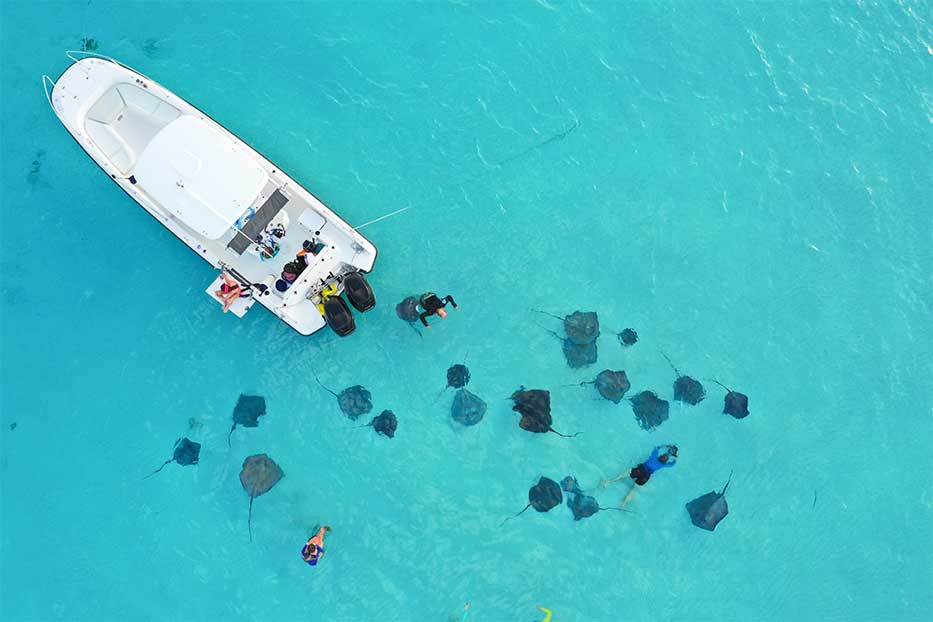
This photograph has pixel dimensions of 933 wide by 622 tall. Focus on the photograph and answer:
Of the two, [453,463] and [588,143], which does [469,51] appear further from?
[453,463]

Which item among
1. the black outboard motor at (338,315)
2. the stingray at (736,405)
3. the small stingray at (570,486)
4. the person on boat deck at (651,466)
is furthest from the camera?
the stingray at (736,405)

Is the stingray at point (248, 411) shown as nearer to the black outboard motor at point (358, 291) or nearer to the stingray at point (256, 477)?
the stingray at point (256, 477)

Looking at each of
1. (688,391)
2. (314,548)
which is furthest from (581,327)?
(314,548)

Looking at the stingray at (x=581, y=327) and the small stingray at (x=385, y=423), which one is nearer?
the small stingray at (x=385, y=423)

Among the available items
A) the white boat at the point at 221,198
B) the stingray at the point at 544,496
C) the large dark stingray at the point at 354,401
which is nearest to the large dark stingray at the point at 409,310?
the white boat at the point at 221,198

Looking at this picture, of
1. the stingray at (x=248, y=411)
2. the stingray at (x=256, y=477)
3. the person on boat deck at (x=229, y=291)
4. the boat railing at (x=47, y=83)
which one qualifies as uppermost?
the person on boat deck at (x=229, y=291)

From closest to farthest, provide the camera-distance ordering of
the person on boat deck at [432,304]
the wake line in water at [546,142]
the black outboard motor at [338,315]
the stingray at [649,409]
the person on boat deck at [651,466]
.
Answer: the black outboard motor at [338,315], the person on boat deck at [432,304], the person on boat deck at [651,466], the stingray at [649,409], the wake line in water at [546,142]

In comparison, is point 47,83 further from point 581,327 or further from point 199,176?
point 581,327
